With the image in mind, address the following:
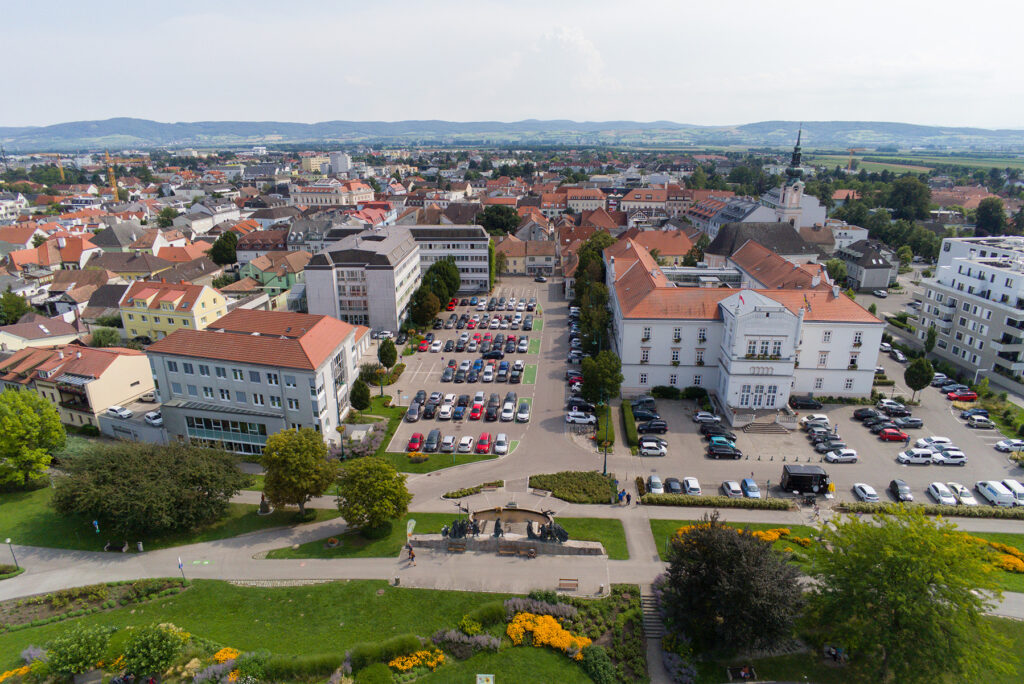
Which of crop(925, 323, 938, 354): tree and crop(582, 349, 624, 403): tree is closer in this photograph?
crop(582, 349, 624, 403): tree

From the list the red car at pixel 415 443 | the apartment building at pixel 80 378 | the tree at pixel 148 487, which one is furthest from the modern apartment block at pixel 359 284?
the tree at pixel 148 487

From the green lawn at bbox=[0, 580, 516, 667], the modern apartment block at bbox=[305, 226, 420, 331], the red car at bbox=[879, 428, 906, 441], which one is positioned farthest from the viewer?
the modern apartment block at bbox=[305, 226, 420, 331]

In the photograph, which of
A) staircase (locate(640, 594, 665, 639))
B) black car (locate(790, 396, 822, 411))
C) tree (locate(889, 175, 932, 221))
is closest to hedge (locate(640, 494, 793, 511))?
staircase (locate(640, 594, 665, 639))

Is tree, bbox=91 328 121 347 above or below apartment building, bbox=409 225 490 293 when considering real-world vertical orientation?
below

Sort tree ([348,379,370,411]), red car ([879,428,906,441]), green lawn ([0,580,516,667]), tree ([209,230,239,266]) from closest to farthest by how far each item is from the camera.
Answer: green lawn ([0,580,516,667]) < red car ([879,428,906,441]) < tree ([348,379,370,411]) < tree ([209,230,239,266])

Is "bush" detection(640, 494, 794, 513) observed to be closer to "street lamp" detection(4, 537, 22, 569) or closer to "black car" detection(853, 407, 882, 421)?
"black car" detection(853, 407, 882, 421)

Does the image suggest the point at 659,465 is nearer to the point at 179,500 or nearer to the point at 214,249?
the point at 179,500

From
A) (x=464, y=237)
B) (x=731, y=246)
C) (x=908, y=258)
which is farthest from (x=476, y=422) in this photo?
(x=908, y=258)
